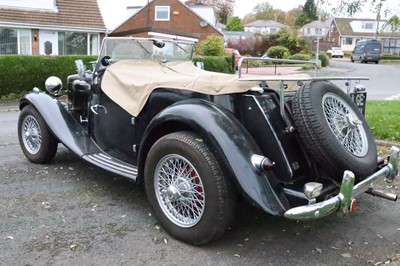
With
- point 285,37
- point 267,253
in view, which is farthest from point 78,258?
point 285,37

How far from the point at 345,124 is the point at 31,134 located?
3894mm

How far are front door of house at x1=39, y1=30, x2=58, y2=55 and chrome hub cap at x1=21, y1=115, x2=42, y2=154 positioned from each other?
16.8 metres

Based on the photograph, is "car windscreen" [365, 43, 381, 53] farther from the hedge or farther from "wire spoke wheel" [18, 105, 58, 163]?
"wire spoke wheel" [18, 105, 58, 163]

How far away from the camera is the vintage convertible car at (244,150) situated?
321 cm

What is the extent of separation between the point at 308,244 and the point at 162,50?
301cm

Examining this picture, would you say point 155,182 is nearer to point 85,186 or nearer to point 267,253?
point 267,253

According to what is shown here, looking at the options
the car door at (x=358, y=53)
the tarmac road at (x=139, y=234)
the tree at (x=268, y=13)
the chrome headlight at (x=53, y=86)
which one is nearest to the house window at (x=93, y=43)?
the chrome headlight at (x=53, y=86)

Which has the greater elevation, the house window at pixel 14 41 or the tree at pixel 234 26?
the tree at pixel 234 26

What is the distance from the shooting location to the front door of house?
69.2ft

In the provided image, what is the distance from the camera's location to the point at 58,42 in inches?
856

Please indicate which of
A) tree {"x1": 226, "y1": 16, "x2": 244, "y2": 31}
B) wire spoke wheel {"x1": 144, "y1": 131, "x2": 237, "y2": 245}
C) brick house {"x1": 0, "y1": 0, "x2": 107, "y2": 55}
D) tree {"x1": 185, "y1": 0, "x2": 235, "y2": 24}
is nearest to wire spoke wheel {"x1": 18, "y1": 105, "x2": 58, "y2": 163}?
wire spoke wheel {"x1": 144, "y1": 131, "x2": 237, "y2": 245}

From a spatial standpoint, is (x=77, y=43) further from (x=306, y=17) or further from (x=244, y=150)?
(x=306, y=17)

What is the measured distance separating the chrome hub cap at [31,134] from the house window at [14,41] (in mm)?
16462

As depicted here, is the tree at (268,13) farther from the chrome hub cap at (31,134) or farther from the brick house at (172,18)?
the chrome hub cap at (31,134)
